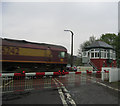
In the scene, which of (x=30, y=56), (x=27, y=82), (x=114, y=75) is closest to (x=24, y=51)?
(x=30, y=56)

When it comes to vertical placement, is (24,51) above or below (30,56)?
above

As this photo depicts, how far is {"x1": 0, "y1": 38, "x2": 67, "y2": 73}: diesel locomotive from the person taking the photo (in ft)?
34.9

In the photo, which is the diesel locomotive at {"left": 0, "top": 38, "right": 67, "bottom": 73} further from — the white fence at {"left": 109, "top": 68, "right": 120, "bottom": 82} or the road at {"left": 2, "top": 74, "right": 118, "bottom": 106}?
the white fence at {"left": 109, "top": 68, "right": 120, "bottom": 82}

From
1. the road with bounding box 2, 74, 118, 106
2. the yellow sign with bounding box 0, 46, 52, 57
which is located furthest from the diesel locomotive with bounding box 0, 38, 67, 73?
the road with bounding box 2, 74, 118, 106

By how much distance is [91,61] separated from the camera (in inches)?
902

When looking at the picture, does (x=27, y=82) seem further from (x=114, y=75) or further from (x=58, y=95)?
(x=114, y=75)

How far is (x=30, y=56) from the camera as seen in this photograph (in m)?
11.9

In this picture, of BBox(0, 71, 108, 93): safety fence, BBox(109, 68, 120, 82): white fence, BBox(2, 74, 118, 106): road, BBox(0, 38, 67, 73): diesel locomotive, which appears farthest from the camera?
BBox(0, 38, 67, 73): diesel locomotive

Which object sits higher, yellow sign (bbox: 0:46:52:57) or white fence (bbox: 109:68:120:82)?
yellow sign (bbox: 0:46:52:57)

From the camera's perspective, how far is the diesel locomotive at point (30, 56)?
10644 millimetres

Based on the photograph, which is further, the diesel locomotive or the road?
the diesel locomotive

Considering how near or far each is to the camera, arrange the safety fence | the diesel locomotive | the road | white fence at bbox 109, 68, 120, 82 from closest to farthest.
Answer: the road → the safety fence → white fence at bbox 109, 68, 120, 82 → the diesel locomotive

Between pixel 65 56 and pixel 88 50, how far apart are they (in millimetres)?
11856

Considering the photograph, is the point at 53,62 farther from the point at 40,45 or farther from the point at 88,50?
the point at 88,50
